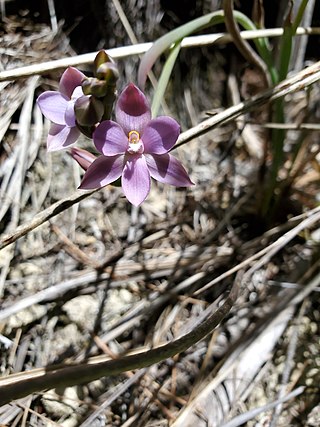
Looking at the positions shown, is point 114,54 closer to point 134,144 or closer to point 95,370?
point 134,144

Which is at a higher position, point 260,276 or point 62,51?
point 62,51

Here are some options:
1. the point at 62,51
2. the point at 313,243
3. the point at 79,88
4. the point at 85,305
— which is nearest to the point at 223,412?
the point at 85,305

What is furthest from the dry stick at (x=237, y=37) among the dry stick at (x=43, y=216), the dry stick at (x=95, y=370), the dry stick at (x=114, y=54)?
the dry stick at (x=95, y=370)

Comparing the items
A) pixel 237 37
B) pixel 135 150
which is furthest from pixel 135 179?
pixel 237 37

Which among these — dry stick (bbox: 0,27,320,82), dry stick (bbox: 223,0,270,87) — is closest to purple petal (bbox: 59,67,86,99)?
dry stick (bbox: 0,27,320,82)

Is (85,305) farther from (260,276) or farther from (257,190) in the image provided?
(257,190)

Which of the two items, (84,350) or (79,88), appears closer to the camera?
(79,88)

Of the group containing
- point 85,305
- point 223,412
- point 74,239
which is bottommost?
point 223,412

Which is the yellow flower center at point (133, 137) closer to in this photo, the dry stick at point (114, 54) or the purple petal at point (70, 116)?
the purple petal at point (70, 116)
